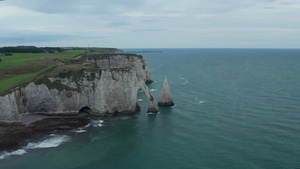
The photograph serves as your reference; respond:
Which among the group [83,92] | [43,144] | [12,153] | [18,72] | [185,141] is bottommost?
[12,153]

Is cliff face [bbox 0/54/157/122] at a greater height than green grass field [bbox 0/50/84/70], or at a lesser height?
lesser

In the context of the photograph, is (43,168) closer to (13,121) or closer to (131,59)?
(13,121)

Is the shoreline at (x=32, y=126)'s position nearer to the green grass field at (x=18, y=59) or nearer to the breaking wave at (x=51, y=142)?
the breaking wave at (x=51, y=142)

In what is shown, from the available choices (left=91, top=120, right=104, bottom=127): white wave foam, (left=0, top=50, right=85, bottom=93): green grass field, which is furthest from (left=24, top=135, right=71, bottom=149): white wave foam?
(left=0, top=50, right=85, bottom=93): green grass field

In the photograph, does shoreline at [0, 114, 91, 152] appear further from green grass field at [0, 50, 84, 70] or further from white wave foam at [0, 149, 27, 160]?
green grass field at [0, 50, 84, 70]

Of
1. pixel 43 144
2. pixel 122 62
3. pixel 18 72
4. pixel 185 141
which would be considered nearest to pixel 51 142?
pixel 43 144

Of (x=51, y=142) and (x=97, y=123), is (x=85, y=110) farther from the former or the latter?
(x=51, y=142)

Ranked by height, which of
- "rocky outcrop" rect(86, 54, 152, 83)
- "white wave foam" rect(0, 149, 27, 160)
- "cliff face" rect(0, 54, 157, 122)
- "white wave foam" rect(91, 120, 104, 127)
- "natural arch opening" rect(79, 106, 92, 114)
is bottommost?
"white wave foam" rect(0, 149, 27, 160)

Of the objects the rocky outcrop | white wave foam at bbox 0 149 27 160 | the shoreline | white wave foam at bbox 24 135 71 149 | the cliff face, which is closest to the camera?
white wave foam at bbox 0 149 27 160

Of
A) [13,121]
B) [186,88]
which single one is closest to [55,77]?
[13,121]

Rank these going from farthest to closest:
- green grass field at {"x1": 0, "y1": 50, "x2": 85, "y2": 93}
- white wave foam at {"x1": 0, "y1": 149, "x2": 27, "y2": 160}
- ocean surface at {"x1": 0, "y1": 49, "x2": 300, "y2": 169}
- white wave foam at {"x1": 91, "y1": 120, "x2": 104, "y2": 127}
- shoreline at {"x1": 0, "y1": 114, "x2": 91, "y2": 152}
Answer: green grass field at {"x1": 0, "y1": 50, "x2": 85, "y2": 93}, white wave foam at {"x1": 91, "y1": 120, "x2": 104, "y2": 127}, shoreline at {"x1": 0, "y1": 114, "x2": 91, "y2": 152}, white wave foam at {"x1": 0, "y1": 149, "x2": 27, "y2": 160}, ocean surface at {"x1": 0, "y1": 49, "x2": 300, "y2": 169}
